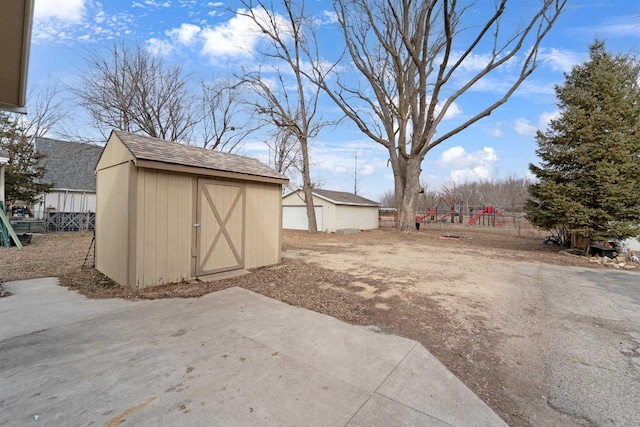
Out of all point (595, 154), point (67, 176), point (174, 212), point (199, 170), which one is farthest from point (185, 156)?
point (67, 176)

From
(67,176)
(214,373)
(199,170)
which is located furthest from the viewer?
(67,176)

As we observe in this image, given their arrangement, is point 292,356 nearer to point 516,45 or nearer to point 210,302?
point 210,302

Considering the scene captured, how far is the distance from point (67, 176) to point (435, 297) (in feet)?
76.2

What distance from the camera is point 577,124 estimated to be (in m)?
9.60

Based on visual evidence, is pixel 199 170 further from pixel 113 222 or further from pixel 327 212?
pixel 327 212

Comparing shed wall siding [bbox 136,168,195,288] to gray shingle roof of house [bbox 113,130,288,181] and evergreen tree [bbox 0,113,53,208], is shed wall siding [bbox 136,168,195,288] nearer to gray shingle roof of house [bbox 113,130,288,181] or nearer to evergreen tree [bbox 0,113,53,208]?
gray shingle roof of house [bbox 113,130,288,181]

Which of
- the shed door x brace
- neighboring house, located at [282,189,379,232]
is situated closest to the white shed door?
neighboring house, located at [282,189,379,232]

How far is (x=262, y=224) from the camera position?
6945mm

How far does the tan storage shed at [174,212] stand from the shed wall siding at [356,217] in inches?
540

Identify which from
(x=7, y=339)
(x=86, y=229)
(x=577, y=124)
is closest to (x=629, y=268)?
(x=577, y=124)

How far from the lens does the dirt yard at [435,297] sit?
2.67 meters

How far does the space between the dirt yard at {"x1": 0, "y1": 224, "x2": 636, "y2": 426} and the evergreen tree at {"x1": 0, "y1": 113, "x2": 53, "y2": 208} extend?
6526 mm

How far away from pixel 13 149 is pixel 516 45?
933 inches

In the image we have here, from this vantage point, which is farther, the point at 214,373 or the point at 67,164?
the point at 67,164
